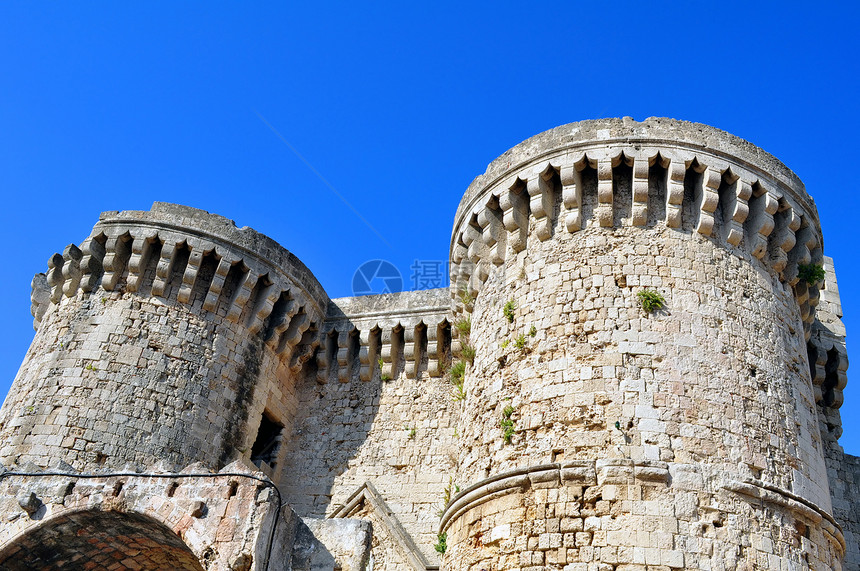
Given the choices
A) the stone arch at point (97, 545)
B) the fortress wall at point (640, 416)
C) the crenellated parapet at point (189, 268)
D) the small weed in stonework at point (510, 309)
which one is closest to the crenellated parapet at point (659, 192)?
the fortress wall at point (640, 416)

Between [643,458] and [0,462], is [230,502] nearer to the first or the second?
[0,462]

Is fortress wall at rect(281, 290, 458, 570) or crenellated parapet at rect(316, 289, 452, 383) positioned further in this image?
crenellated parapet at rect(316, 289, 452, 383)

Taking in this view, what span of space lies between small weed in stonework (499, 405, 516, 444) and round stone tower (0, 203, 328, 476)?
400cm

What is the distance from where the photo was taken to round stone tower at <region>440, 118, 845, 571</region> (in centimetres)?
681

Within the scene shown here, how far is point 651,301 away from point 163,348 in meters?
6.01

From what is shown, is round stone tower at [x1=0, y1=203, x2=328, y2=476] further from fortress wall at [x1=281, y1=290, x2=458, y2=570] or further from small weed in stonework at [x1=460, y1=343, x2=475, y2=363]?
small weed in stonework at [x1=460, y1=343, x2=475, y2=363]

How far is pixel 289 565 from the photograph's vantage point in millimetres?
8047

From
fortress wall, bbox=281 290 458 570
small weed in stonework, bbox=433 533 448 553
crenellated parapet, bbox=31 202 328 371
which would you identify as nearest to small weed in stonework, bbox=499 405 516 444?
small weed in stonework, bbox=433 533 448 553

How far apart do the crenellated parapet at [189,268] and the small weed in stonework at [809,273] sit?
6473mm

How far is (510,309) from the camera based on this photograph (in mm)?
8602

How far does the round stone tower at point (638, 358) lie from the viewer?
681cm

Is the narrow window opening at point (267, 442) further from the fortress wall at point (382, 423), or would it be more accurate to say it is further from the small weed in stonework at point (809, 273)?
the small weed in stonework at point (809, 273)

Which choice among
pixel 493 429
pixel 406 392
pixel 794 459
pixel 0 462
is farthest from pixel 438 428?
pixel 0 462

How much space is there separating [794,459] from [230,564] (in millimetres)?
Answer: 5265
